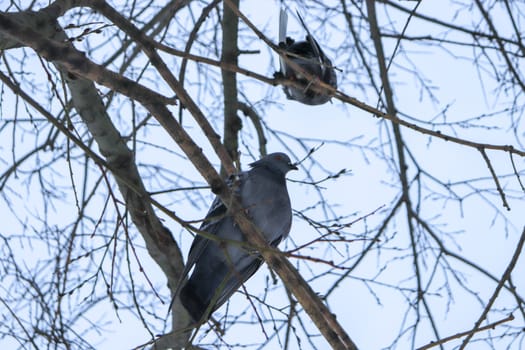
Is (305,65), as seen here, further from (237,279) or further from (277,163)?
(237,279)

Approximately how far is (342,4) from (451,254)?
1.77 metres

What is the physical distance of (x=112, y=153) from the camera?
11.5 feet

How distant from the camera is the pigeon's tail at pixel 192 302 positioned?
11.5 ft

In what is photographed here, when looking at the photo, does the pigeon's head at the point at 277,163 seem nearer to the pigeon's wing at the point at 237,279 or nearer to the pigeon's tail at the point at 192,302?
the pigeon's wing at the point at 237,279

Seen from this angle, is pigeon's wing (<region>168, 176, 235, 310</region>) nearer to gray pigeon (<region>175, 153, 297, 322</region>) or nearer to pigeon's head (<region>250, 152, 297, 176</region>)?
gray pigeon (<region>175, 153, 297, 322</region>)

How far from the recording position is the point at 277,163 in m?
3.99

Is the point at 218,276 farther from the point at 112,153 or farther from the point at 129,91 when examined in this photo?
the point at 129,91

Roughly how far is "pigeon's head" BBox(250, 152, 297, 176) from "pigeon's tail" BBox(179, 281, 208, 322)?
0.81m

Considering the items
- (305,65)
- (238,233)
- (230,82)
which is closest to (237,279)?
(238,233)

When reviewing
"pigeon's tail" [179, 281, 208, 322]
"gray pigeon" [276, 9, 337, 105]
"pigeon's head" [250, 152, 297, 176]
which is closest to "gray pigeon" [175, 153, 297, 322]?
"pigeon's tail" [179, 281, 208, 322]

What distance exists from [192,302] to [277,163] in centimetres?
95

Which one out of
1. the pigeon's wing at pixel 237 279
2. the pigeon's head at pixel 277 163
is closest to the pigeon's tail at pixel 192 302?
the pigeon's wing at pixel 237 279

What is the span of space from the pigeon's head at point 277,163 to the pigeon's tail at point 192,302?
2.67ft

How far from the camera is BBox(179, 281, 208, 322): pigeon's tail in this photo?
3490mm
